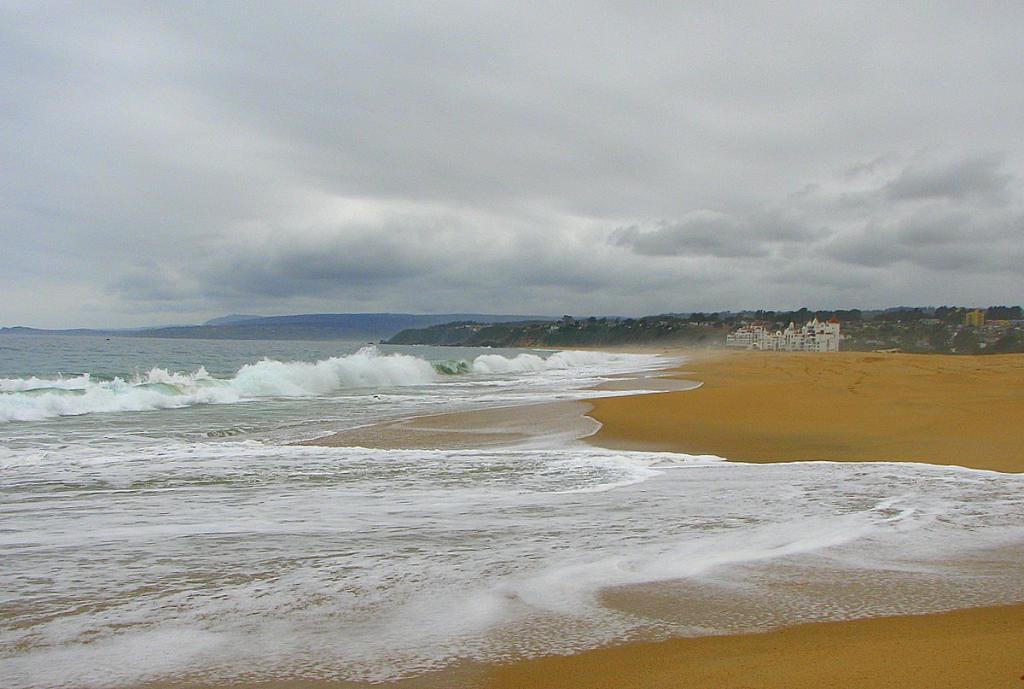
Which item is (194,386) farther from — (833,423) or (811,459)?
(811,459)

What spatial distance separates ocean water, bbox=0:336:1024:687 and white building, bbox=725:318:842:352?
94.9m

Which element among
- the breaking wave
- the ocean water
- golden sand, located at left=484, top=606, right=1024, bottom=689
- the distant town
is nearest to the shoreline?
golden sand, located at left=484, top=606, right=1024, bottom=689

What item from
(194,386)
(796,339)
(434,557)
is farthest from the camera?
(796,339)

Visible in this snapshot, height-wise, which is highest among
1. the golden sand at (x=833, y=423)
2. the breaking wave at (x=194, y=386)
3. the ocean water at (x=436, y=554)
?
the breaking wave at (x=194, y=386)

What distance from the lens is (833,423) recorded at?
12961 millimetres

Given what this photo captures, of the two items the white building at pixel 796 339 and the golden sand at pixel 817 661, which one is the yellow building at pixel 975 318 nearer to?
the white building at pixel 796 339

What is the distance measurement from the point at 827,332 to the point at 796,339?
491 cm

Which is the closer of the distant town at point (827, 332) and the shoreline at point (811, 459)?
the shoreline at point (811, 459)

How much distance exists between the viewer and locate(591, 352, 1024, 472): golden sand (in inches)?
386

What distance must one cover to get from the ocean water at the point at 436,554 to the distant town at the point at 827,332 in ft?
222

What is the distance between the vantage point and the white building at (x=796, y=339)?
331 feet

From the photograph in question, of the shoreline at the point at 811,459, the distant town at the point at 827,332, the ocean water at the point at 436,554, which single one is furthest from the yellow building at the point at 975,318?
the ocean water at the point at 436,554

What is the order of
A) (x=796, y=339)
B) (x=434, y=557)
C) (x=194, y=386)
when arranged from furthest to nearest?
1. (x=796, y=339)
2. (x=194, y=386)
3. (x=434, y=557)

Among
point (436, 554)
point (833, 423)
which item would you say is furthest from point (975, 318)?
point (436, 554)
